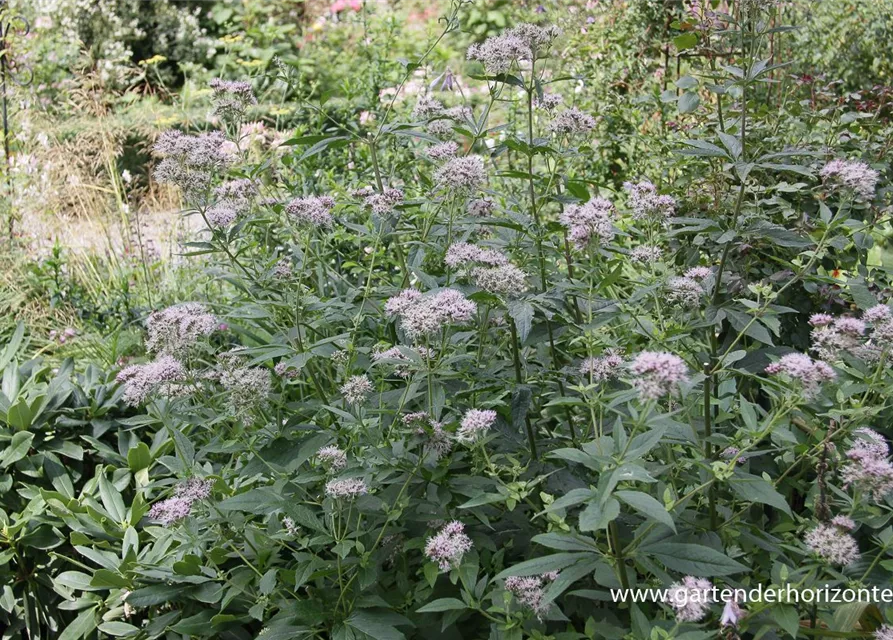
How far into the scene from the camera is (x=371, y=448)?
82.7 inches

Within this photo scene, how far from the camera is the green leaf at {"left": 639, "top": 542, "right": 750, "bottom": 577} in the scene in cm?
168

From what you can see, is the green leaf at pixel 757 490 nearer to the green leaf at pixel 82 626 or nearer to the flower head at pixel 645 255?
the flower head at pixel 645 255

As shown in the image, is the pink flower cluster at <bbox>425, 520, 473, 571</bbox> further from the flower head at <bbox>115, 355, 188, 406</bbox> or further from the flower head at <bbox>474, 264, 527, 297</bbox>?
the flower head at <bbox>115, 355, 188, 406</bbox>

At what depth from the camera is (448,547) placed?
1774mm

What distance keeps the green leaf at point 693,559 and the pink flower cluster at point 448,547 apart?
36cm

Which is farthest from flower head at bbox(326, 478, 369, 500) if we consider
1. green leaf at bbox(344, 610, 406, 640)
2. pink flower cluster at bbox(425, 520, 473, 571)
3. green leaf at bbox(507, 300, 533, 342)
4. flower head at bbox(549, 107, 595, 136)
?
flower head at bbox(549, 107, 595, 136)

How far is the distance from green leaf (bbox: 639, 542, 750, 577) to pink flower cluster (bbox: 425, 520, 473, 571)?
1.18 feet

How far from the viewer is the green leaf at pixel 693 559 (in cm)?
168

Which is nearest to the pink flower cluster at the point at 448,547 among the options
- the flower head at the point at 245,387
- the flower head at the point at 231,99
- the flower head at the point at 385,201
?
the flower head at the point at 245,387

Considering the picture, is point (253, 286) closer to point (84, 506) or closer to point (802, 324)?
point (84, 506)

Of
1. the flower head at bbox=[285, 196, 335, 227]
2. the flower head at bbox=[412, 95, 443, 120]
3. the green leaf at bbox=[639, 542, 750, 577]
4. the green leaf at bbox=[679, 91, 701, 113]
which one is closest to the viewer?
the green leaf at bbox=[639, 542, 750, 577]

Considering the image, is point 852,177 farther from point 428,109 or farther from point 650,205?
point 428,109

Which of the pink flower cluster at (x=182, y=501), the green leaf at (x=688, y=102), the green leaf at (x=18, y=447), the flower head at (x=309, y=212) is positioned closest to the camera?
the pink flower cluster at (x=182, y=501)

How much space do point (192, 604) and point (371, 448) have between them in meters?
0.70
